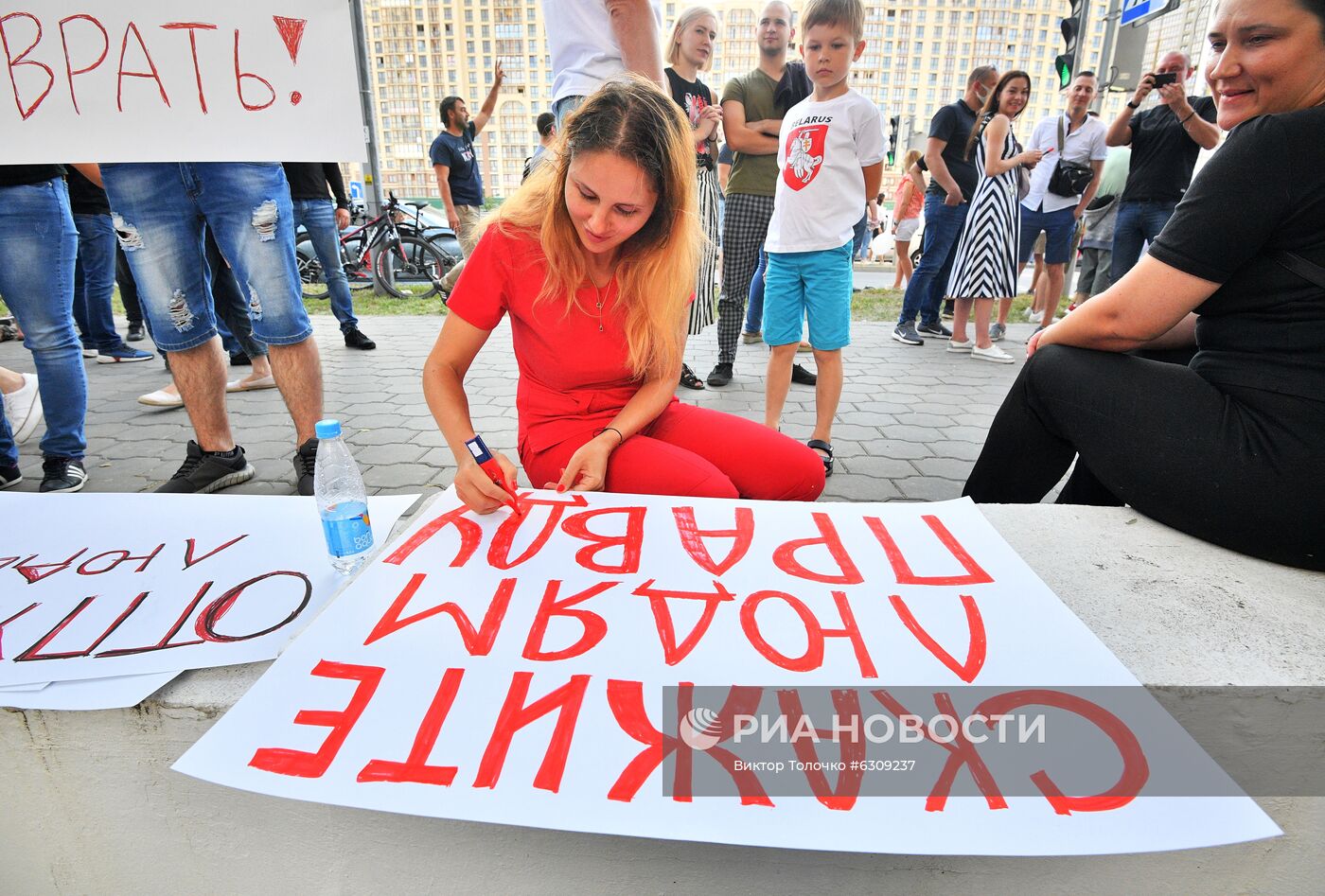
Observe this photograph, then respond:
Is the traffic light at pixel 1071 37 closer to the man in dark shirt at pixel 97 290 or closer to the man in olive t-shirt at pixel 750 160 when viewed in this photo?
the man in olive t-shirt at pixel 750 160

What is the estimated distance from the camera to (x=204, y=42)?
6.77 ft

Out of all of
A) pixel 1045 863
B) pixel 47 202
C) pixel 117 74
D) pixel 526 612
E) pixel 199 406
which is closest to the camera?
pixel 1045 863

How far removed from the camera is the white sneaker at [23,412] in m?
3.14

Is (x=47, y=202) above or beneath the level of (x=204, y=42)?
beneath

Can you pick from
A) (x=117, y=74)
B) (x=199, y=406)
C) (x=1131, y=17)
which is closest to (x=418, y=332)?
(x=199, y=406)

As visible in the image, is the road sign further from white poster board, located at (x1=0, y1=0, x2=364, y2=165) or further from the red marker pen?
the red marker pen

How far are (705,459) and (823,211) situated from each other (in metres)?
1.53

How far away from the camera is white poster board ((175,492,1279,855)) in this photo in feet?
2.60

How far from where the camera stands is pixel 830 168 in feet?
9.12

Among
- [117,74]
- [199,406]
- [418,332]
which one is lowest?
[418,332]

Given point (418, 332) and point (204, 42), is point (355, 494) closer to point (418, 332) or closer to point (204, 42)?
point (204, 42)

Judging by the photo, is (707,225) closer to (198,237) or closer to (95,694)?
(198,237)

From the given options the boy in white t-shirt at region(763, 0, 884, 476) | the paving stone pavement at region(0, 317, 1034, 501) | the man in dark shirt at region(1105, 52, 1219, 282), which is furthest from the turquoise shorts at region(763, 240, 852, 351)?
the man in dark shirt at region(1105, 52, 1219, 282)

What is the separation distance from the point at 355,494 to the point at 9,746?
621 mm
